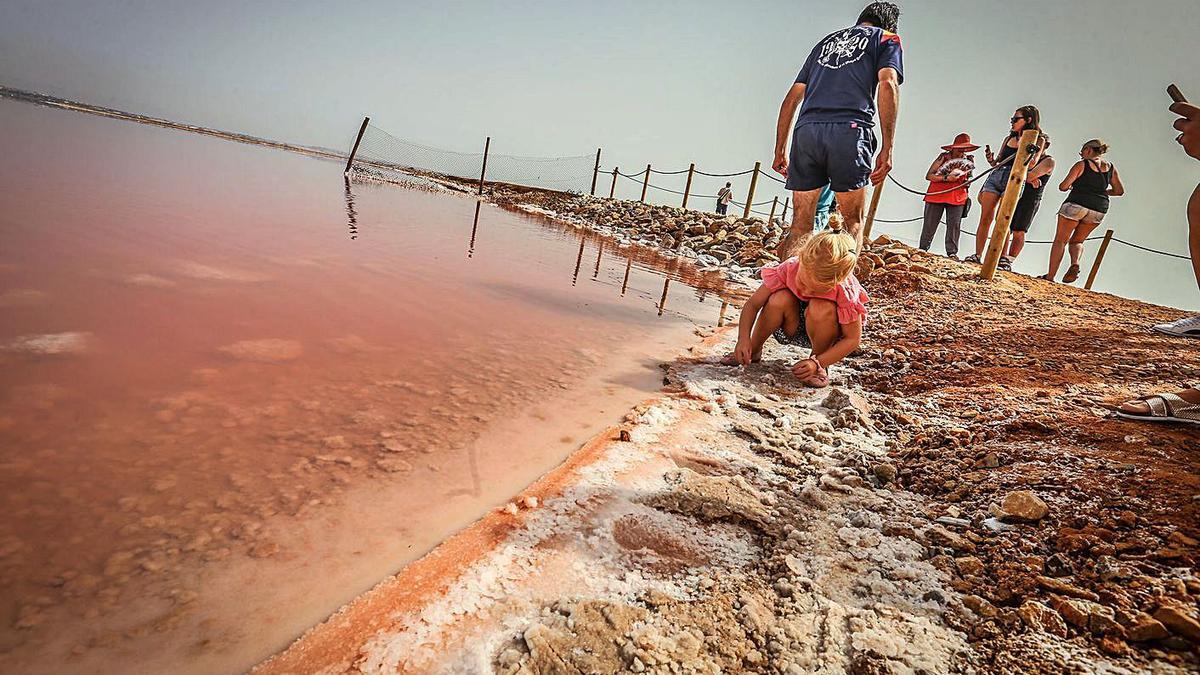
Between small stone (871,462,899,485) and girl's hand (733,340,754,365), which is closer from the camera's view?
small stone (871,462,899,485)

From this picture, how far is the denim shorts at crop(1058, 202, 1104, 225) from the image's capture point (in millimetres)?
5785

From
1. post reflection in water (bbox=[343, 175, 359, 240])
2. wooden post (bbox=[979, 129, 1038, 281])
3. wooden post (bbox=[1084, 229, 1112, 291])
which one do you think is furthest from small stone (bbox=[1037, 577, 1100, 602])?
wooden post (bbox=[1084, 229, 1112, 291])

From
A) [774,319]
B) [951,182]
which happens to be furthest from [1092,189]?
[774,319]

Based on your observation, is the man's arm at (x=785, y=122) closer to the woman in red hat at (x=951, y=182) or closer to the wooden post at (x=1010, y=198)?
the wooden post at (x=1010, y=198)

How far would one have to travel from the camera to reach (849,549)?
3.87 feet

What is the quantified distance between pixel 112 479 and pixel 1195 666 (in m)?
2.02

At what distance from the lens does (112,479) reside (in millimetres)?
1174

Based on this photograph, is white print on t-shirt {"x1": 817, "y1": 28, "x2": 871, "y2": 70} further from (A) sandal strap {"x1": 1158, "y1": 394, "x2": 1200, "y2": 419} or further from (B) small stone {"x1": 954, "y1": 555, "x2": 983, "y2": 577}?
(B) small stone {"x1": 954, "y1": 555, "x2": 983, "y2": 577}

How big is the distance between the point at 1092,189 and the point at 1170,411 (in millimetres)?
Result: 5880

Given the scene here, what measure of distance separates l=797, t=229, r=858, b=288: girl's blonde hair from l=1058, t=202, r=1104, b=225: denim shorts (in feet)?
18.1

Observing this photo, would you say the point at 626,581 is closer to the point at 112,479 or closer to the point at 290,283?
the point at 112,479

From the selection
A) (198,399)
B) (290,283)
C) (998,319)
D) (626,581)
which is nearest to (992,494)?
(626,581)

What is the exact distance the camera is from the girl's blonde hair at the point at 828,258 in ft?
7.44

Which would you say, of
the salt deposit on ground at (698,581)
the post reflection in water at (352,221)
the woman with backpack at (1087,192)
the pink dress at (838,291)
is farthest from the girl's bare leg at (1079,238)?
the post reflection in water at (352,221)
